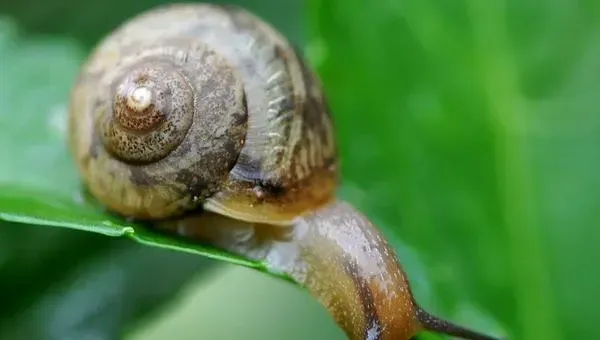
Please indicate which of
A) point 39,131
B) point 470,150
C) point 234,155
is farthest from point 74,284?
point 470,150

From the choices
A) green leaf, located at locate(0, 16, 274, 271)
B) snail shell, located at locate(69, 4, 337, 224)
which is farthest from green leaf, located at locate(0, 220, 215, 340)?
snail shell, located at locate(69, 4, 337, 224)

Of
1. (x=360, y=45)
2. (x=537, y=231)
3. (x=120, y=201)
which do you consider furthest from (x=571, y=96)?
(x=120, y=201)

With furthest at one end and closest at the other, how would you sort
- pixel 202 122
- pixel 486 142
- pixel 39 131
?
pixel 39 131 → pixel 486 142 → pixel 202 122

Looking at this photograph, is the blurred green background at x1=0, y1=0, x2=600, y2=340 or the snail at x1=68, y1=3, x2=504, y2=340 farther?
the blurred green background at x1=0, y1=0, x2=600, y2=340

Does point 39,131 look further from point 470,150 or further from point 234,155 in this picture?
point 470,150

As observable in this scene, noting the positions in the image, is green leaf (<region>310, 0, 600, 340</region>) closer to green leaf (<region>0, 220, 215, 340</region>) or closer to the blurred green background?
the blurred green background

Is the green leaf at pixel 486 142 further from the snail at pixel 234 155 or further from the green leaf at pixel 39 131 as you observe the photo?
the green leaf at pixel 39 131
